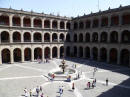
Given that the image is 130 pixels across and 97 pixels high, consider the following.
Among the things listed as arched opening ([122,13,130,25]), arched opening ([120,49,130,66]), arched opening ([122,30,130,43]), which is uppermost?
arched opening ([122,13,130,25])

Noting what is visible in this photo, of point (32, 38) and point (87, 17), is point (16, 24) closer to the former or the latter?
point (32, 38)

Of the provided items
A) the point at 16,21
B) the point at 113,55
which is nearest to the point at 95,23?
the point at 113,55

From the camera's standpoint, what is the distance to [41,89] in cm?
2061

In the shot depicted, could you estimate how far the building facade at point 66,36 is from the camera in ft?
125

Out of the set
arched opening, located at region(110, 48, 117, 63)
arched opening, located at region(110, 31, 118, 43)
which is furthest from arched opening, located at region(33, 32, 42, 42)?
arched opening, located at region(110, 48, 117, 63)

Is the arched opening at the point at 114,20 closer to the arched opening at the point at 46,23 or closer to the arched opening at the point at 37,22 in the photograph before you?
the arched opening at the point at 46,23

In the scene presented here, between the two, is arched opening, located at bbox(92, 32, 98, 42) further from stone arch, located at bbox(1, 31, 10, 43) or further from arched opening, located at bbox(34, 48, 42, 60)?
stone arch, located at bbox(1, 31, 10, 43)

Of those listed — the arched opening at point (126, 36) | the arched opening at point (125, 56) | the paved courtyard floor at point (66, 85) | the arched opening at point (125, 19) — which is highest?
the arched opening at point (125, 19)

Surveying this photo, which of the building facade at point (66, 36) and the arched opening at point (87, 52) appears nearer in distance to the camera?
the building facade at point (66, 36)

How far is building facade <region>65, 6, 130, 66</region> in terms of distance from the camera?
37250 millimetres

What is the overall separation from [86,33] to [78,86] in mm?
28177

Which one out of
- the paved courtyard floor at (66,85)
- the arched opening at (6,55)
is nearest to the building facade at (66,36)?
the arched opening at (6,55)

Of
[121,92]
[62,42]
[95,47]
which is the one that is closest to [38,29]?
[62,42]

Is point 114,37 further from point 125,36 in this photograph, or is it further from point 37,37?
point 37,37
